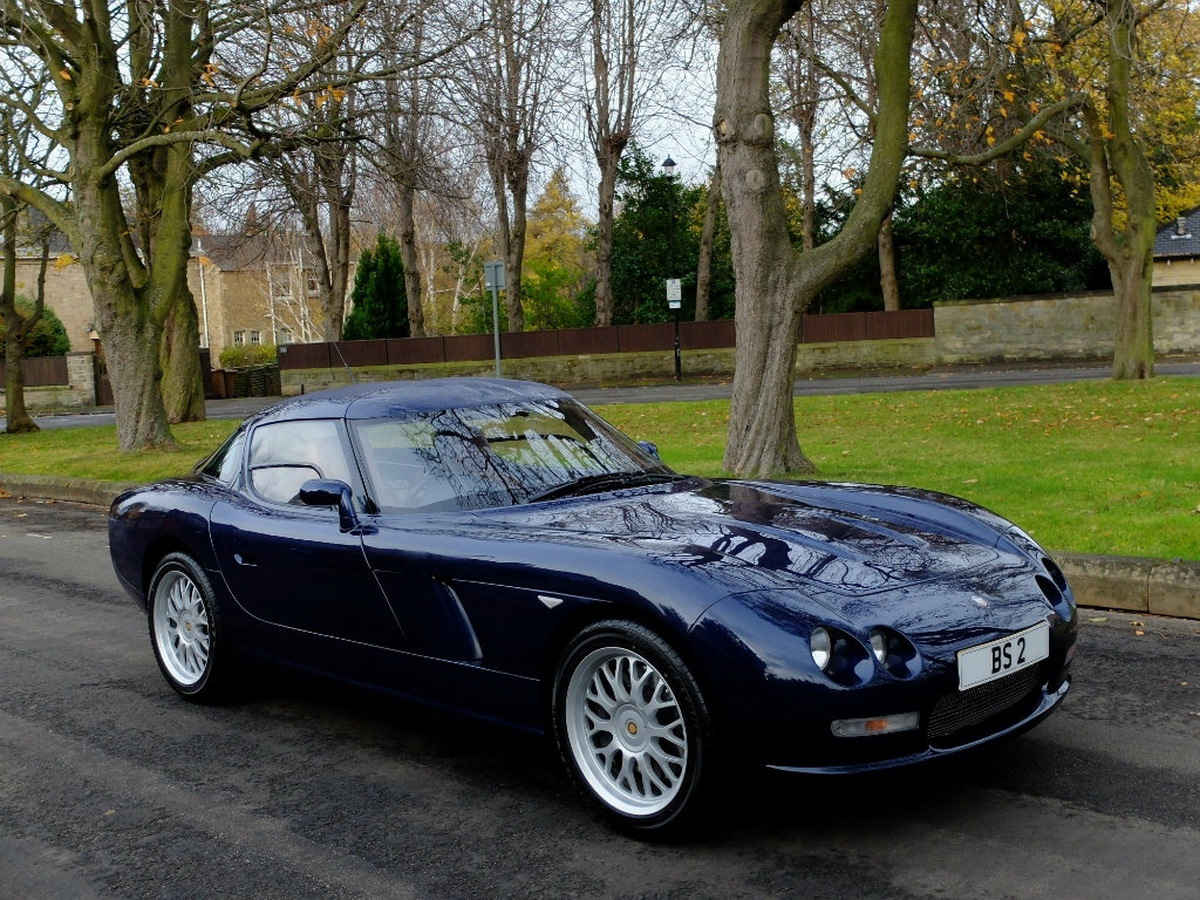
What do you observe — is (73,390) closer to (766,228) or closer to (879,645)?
(766,228)

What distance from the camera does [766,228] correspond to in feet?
38.1

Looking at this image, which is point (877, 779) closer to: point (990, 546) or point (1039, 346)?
point (990, 546)

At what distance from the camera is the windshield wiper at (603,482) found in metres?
4.91

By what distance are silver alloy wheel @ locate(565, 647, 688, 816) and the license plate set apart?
89cm

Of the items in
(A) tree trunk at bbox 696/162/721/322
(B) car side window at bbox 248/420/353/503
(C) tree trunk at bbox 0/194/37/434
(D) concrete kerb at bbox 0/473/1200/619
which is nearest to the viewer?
(B) car side window at bbox 248/420/353/503

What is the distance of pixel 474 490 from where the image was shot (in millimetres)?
4898

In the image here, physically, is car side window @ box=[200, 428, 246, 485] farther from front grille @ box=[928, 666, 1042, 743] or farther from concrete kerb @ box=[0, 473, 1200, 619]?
concrete kerb @ box=[0, 473, 1200, 619]

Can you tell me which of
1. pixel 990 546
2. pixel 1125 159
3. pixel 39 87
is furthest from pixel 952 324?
pixel 990 546

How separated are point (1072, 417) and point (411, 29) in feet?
33.7

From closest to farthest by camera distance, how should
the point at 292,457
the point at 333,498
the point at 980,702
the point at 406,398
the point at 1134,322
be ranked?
the point at 980,702 < the point at 333,498 < the point at 406,398 < the point at 292,457 < the point at 1134,322

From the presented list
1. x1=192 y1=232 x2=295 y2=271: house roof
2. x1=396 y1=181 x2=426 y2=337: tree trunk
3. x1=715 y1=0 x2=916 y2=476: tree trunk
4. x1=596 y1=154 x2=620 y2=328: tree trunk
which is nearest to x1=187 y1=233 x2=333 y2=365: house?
x1=192 y1=232 x2=295 y2=271: house roof

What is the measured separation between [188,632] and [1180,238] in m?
49.6

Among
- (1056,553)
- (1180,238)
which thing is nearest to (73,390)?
(1180,238)

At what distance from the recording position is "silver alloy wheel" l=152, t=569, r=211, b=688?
5.86 meters
